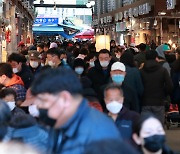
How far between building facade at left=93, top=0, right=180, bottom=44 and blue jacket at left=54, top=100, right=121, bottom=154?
18.0 m

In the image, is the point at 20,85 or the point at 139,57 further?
the point at 139,57

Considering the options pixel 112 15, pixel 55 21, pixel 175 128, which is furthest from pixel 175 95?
pixel 55 21

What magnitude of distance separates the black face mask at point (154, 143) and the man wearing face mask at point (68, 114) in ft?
3.12

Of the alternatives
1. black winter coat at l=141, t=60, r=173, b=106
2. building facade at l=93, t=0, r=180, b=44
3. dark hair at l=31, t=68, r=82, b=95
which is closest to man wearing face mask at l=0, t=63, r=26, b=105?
black winter coat at l=141, t=60, r=173, b=106

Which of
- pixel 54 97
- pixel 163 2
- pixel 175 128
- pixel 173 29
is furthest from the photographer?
pixel 163 2

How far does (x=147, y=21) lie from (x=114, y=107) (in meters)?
19.6

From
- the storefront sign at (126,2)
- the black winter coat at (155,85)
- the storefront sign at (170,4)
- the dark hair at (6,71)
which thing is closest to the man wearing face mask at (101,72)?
the black winter coat at (155,85)

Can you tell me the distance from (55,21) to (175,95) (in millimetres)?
41710

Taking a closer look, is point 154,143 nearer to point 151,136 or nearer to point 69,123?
point 151,136

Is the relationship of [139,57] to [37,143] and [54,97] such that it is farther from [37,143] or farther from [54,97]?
[54,97]

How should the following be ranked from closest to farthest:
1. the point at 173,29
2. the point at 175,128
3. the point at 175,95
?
the point at 175,95 → the point at 175,128 → the point at 173,29

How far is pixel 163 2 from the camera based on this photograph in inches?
974

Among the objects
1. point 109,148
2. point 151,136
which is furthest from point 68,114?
point 151,136

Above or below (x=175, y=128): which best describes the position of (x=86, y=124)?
above
